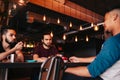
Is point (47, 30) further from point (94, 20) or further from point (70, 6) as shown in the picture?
point (70, 6)

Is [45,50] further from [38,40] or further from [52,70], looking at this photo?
[38,40]

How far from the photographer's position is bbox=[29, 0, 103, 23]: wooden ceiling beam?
646 cm

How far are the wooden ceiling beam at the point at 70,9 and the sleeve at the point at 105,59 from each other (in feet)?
15.7

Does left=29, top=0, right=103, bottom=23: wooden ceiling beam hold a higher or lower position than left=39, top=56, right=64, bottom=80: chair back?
higher

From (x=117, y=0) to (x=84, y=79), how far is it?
4638 mm

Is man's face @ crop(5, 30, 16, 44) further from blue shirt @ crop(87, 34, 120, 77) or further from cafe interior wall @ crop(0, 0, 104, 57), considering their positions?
cafe interior wall @ crop(0, 0, 104, 57)

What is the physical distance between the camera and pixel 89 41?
11.5m

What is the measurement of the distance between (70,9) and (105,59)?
6140 mm

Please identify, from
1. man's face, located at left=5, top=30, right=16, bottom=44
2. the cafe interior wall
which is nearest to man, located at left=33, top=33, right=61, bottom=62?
man's face, located at left=5, top=30, right=16, bottom=44

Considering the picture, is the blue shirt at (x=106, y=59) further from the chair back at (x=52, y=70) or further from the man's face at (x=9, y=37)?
the man's face at (x=9, y=37)

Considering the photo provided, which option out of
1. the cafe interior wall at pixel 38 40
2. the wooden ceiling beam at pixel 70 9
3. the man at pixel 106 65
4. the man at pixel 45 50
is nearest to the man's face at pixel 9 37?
the man at pixel 45 50

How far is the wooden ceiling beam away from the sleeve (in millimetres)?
4788

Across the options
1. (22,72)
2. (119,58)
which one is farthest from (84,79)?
(119,58)

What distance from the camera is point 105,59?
150 centimetres
